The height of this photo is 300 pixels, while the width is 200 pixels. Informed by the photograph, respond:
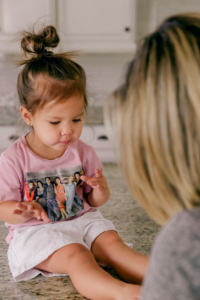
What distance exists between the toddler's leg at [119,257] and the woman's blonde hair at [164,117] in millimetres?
328

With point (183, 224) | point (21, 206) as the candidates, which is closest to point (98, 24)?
point (21, 206)

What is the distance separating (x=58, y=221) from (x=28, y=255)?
139 mm

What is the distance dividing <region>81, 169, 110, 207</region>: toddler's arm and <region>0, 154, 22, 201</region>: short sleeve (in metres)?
0.20

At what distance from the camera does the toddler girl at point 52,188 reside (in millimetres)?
854

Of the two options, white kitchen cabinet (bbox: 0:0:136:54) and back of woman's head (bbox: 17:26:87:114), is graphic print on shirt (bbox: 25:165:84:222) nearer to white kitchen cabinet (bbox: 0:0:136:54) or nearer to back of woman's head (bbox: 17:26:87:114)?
back of woman's head (bbox: 17:26:87:114)

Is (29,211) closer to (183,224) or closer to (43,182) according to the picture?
(43,182)

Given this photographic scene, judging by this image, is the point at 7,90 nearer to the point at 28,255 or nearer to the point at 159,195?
the point at 28,255

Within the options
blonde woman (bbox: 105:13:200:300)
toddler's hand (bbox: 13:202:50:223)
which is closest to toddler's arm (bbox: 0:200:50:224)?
toddler's hand (bbox: 13:202:50:223)

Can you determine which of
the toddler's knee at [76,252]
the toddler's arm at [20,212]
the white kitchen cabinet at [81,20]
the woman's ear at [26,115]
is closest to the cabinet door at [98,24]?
the white kitchen cabinet at [81,20]

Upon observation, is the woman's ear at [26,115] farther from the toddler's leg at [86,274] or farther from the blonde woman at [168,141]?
the blonde woman at [168,141]

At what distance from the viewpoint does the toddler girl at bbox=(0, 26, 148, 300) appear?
33.6 inches

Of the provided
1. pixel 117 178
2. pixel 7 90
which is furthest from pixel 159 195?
pixel 7 90

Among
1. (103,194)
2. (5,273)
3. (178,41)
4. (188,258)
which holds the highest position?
(178,41)

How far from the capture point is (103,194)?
3.34 ft
